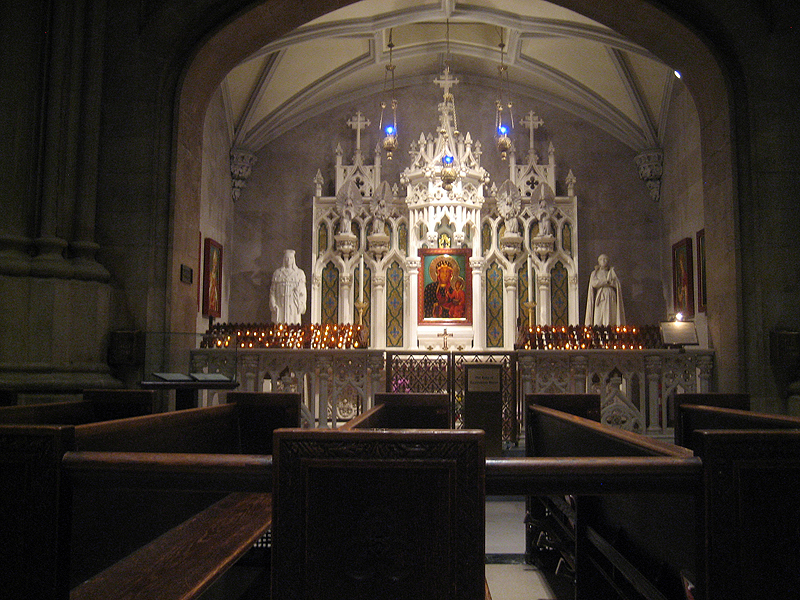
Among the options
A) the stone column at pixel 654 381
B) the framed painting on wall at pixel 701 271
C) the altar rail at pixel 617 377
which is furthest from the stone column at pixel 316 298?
the framed painting on wall at pixel 701 271

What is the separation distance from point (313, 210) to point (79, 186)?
6762 mm

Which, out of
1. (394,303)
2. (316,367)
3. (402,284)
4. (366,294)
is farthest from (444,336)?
(316,367)

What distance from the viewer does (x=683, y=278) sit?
35.7 ft

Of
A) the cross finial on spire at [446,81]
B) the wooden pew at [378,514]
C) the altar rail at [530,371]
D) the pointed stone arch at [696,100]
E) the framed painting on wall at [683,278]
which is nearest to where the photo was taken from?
the wooden pew at [378,514]

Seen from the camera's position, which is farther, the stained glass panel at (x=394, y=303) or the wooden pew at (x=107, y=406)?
the stained glass panel at (x=394, y=303)

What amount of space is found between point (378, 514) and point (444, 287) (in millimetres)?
10620

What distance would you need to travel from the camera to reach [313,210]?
1218 cm

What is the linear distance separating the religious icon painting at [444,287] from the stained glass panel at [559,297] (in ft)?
5.45

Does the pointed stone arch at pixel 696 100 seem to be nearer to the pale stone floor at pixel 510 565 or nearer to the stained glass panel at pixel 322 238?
the pale stone floor at pixel 510 565

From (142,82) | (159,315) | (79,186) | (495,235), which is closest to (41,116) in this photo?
(79,186)

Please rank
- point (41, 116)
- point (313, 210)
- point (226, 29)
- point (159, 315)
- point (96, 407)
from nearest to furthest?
point (96, 407) < point (41, 116) < point (159, 315) < point (226, 29) < point (313, 210)

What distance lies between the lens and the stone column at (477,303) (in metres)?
11.8

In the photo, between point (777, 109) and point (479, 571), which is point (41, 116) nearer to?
point (479, 571)

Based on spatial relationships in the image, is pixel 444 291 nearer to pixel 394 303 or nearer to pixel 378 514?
pixel 394 303
